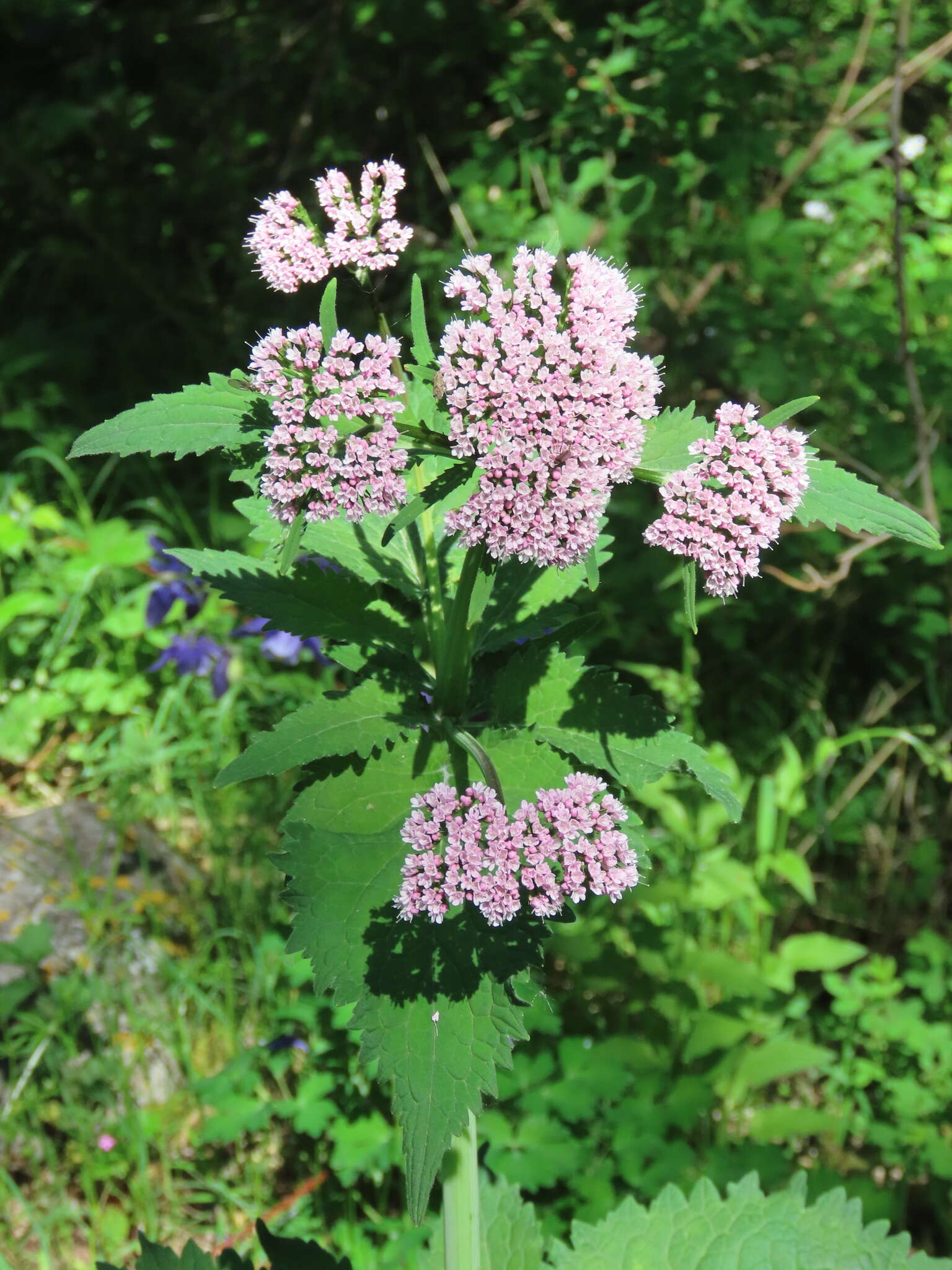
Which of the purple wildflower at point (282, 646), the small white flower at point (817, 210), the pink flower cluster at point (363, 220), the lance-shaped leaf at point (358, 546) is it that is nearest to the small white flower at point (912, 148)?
the small white flower at point (817, 210)

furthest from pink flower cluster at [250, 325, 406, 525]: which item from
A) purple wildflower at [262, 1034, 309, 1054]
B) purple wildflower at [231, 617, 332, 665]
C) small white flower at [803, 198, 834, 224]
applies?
small white flower at [803, 198, 834, 224]

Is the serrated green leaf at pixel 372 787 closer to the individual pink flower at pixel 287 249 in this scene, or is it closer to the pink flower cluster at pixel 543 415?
the pink flower cluster at pixel 543 415

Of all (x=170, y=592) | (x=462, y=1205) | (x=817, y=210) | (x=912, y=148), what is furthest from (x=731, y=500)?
(x=817, y=210)

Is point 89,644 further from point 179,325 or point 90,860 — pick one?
point 179,325

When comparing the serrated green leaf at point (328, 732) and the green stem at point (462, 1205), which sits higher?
the serrated green leaf at point (328, 732)

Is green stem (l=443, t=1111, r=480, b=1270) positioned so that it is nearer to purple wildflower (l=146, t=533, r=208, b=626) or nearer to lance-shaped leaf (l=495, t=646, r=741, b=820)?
lance-shaped leaf (l=495, t=646, r=741, b=820)

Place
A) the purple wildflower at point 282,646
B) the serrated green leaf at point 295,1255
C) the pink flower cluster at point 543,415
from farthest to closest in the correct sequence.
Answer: the purple wildflower at point 282,646 → the serrated green leaf at point 295,1255 → the pink flower cluster at point 543,415

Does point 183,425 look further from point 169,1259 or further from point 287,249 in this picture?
point 169,1259

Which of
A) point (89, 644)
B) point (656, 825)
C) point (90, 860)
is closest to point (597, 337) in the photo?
point (656, 825)
